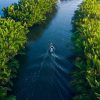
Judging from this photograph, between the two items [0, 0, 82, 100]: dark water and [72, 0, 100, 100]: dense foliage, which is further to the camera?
[0, 0, 82, 100]: dark water

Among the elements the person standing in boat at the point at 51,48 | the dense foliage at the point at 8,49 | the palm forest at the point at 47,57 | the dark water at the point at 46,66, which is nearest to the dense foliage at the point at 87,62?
the palm forest at the point at 47,57

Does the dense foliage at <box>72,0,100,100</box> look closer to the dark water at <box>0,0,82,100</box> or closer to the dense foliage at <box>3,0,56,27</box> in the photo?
the dark water at <box>0,0,82,100</box>

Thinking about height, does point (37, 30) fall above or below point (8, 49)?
above

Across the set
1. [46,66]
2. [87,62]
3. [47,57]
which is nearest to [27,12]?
[47,57]

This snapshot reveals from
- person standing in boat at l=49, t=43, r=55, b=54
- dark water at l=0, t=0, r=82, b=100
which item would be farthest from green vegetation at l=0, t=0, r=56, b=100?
person standing in boat at l=49, t=43, r=55, b=54

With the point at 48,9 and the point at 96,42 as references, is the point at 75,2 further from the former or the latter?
the point at 96,42

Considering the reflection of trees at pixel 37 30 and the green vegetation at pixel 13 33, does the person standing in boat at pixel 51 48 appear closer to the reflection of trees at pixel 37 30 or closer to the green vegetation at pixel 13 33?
the green vegetation at pixel 13 33

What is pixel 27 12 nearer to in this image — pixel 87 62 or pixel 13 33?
pixel 13 33

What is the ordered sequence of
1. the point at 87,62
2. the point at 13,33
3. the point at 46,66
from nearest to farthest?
1. the point at 87,62
2. the point at 13,33
3. the point at 46,66
